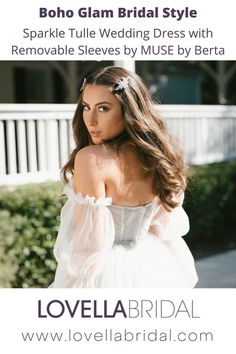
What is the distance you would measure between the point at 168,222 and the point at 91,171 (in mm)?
519

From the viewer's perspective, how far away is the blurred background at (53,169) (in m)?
4.39

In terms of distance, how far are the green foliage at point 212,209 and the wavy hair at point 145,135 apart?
2.94 m

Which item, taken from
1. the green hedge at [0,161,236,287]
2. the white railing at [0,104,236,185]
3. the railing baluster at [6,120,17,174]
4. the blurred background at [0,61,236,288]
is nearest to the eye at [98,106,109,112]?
the blurred background at [0,61,236,288]

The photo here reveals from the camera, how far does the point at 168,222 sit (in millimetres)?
2695

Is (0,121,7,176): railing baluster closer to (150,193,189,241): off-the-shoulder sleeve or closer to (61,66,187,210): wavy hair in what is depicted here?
(61,66,187,210): wavy hair

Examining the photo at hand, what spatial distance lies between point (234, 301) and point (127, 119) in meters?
1.29

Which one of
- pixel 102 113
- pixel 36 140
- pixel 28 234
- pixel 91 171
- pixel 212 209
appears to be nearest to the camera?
pixel 91 171

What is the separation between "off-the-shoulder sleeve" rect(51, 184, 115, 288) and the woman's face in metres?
0.26

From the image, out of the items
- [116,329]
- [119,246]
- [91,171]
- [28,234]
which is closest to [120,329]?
[116,329]
